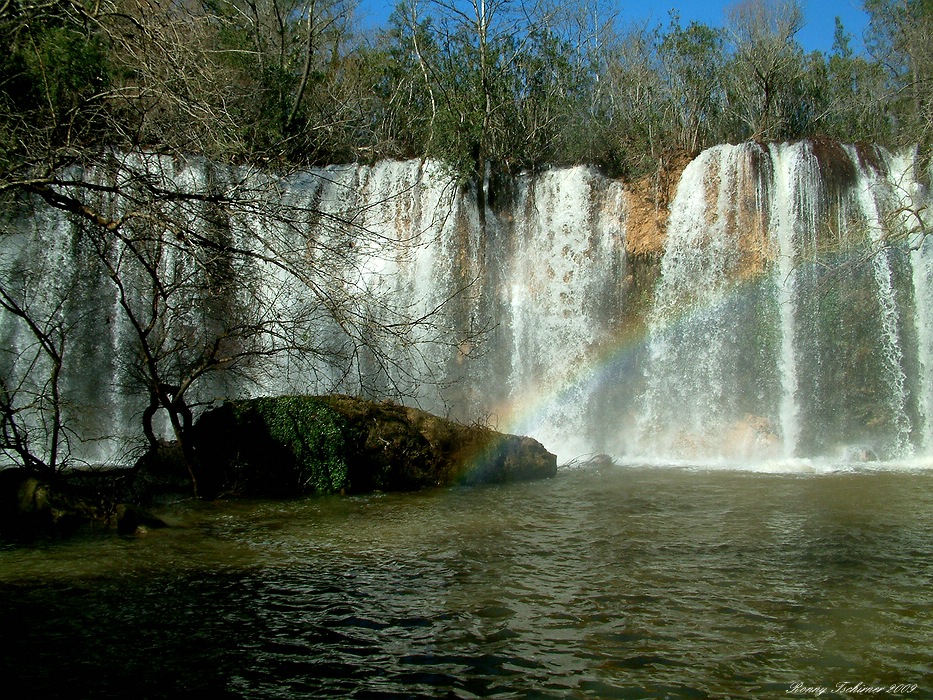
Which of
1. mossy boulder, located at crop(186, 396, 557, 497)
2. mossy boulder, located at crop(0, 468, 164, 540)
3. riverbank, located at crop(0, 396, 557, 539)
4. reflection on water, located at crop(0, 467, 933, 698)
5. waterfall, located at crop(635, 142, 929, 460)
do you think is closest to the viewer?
reflection on water, located at crop(0, 467, 933, 698)

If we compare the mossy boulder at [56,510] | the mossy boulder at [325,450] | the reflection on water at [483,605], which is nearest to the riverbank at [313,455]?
the mossy boulder at [325,450]

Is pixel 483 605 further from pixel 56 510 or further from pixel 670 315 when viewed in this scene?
pixel 670 315

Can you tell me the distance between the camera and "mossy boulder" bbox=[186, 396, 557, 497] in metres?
11.2

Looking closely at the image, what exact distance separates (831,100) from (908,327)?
37.7 feet

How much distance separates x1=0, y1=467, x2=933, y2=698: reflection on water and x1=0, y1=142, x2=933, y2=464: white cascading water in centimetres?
698

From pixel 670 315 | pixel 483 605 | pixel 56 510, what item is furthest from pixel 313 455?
pixel 670 315

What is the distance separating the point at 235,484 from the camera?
11.0 meters

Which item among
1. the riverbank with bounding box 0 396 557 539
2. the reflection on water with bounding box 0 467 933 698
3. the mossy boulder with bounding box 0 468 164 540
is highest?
the riverbank with bounding box 0 396 557 539

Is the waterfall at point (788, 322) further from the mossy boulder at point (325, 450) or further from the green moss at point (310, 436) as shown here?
the green moss at point (310, 436)

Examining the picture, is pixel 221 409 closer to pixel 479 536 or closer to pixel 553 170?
pixel 479 536

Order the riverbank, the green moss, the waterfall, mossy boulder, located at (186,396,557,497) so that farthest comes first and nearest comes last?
the waterfall, the green moss, mossy boulder, located at (186,396,557,497), the riverbank

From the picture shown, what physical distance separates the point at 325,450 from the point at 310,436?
28 centimetres

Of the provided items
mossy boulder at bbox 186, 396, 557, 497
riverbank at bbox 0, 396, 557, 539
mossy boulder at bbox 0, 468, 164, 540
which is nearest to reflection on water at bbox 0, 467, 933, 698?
mossy boulder at bbox 0, 468, 164, 540

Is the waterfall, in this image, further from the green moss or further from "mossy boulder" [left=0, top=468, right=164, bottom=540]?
"mossy boulder" [left=0, top=468, right=164, bottom=540]
